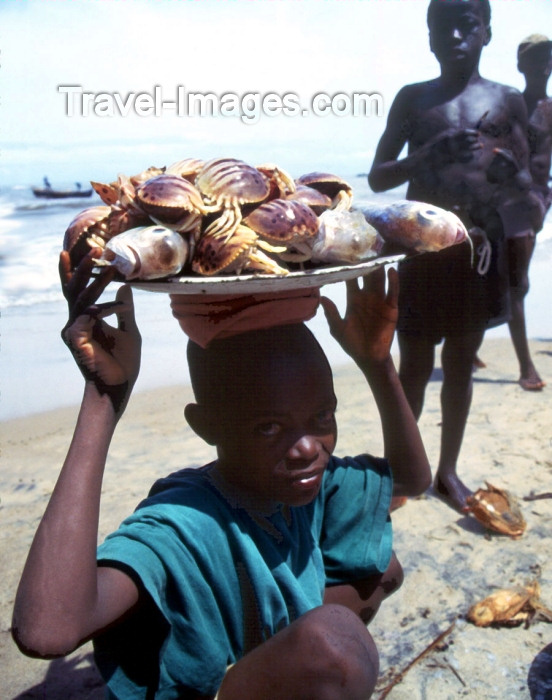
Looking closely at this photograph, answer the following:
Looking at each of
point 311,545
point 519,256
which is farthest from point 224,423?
point 519,256

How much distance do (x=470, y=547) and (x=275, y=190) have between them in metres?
2.05

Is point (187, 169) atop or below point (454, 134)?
atop

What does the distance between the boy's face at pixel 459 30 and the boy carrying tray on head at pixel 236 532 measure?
182cm

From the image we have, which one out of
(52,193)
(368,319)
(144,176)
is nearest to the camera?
(144,176)

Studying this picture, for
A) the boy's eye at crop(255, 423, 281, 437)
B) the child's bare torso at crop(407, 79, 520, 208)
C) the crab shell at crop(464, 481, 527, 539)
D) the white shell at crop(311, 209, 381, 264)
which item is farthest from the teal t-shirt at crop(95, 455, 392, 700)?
the child's bare torso at crop(407, 79, 520, 208)

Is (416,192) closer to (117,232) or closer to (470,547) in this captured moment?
(470,547)

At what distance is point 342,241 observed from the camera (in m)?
1.54

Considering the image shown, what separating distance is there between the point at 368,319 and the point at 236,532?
2.12 ft

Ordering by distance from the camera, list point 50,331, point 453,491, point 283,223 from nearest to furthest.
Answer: point 283,223
point 453,491
point 50,331

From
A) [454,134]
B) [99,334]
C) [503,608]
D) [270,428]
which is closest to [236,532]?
[270,428]

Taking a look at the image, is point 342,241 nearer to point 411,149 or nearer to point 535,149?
point 411,149

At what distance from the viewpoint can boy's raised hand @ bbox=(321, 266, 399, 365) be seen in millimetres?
1850

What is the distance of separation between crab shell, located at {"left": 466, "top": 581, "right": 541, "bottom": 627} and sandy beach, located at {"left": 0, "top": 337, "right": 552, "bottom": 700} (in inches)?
1.4

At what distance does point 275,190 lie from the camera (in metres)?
1.61
